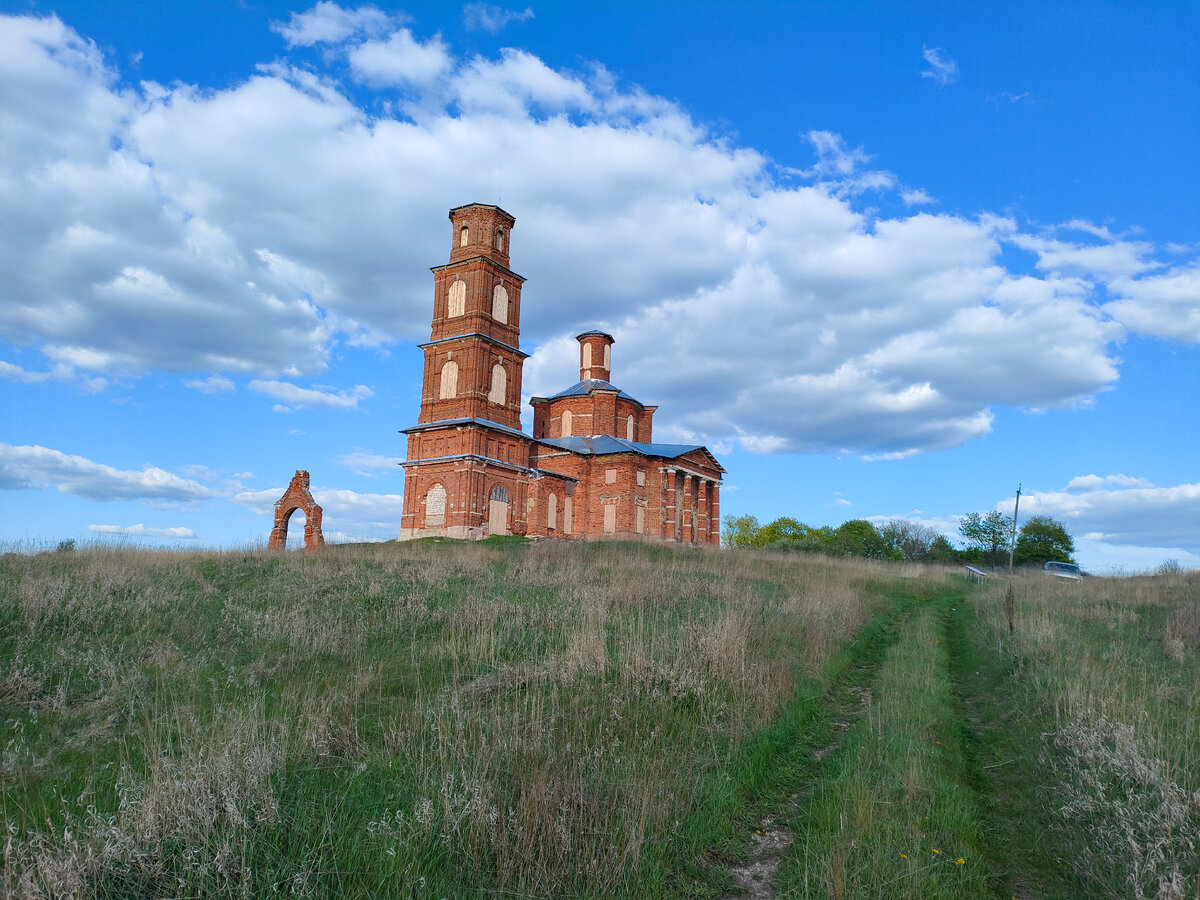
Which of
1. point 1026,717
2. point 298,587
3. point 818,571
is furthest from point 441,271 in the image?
point 1026,717

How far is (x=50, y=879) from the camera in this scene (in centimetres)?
343

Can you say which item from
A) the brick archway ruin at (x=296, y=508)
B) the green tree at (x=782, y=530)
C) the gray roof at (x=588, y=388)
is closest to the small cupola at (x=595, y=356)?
the gray roof at (x=588, y=388)

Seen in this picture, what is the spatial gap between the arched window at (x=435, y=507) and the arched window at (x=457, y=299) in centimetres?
1099

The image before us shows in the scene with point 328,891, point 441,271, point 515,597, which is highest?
point 441,271

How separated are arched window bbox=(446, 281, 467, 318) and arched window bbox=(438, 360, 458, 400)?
3.28 meters


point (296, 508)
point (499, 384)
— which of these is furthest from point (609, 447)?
point (296, 508)

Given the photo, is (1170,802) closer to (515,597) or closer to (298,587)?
(515,597)

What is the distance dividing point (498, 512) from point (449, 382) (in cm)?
843

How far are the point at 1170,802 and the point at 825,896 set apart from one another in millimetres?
2968

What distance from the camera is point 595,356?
52594 mm

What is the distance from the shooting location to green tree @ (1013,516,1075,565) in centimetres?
6556

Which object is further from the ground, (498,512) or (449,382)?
(449,382)

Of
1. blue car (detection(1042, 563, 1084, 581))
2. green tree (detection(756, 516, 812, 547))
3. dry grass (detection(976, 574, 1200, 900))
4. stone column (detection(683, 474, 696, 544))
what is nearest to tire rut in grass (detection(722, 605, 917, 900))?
dry grass (detection(976, 574, 1200, 900))

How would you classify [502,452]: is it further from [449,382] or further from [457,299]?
[457,299]
